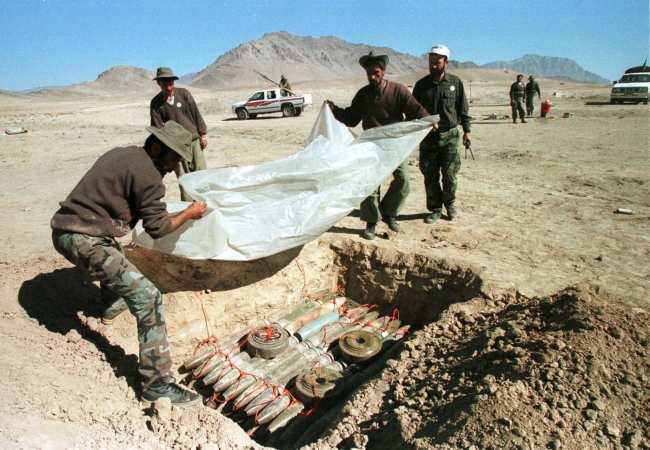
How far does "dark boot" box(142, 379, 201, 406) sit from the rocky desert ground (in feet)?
0.37

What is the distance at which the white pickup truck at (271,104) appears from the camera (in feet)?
70.1

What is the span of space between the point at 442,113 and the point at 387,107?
71cm

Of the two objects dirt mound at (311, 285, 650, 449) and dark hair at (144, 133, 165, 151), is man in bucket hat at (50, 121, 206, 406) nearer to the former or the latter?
dark hair at (144, 133, 165, 151)

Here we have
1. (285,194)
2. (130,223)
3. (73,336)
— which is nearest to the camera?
(130,223)

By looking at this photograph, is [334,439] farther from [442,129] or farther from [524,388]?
[442,129]

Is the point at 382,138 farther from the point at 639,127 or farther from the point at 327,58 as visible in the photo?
the point at 327,58

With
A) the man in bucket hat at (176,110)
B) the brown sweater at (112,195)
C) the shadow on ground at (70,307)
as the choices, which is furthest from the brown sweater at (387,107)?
the shadow on ground at (70,307)

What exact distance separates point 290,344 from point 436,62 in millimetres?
3490

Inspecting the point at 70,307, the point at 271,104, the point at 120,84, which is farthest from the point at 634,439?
the point at 120,84

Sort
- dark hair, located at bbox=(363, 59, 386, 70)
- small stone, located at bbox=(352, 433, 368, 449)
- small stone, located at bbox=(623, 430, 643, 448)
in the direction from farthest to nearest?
dark hair, located at bbox=(363, 59, 386, 70) < small stone, located at bbox=(352, 433, 368, 449) < small stone, located at bbox=(623, 430, 643, 448)

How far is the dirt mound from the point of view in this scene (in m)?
2.21

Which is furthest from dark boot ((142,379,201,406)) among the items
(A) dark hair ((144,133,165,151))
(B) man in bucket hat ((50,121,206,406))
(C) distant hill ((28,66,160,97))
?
(C) distant hill ((28,66,160,97))

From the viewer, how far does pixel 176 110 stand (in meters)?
5.24

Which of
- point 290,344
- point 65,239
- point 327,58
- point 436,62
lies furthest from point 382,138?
point 327,58
